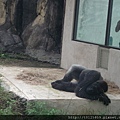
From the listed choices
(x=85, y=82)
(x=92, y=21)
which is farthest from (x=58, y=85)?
(x=92, y=21)

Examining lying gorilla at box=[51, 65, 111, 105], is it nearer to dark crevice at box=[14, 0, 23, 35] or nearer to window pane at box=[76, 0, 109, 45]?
window pane at box=[76, 0, 109, 45]

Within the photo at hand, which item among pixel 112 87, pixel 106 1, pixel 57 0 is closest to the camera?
pixel 112 87

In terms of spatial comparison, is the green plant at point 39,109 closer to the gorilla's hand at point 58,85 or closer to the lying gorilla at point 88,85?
the lying gorilla at point 88,85

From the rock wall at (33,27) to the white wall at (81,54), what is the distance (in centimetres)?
200

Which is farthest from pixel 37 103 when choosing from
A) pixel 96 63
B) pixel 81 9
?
pixel 81 9

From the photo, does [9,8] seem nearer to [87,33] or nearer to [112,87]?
[87,33]

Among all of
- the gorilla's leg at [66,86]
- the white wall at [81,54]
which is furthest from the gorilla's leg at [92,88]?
the white wall at [81,54]

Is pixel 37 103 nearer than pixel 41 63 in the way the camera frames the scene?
Yes

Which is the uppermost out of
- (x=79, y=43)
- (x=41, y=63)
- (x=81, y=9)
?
(x=81, y=9)

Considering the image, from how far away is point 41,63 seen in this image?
10656 mm

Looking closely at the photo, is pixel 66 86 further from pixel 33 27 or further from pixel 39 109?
pixel 33 27

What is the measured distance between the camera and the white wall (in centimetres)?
697

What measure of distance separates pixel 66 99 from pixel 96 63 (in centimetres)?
227

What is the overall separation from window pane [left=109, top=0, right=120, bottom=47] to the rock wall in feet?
12.4
